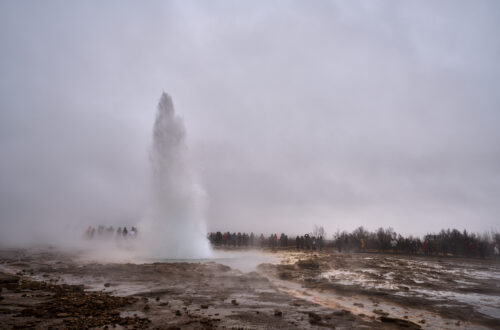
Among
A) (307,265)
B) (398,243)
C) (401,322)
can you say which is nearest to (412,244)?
(398,243)

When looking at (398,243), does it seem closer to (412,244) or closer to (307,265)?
(412,244)

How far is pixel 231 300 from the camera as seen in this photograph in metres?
8.95

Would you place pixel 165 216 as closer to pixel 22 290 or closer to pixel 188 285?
pixel 188 285

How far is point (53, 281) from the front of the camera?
449 inches

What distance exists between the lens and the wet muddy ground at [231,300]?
650 cm

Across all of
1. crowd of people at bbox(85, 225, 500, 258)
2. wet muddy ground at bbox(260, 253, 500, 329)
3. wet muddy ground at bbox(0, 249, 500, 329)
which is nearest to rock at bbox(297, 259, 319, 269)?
wet muddy ground at bbox(260, 253, 500, 329)

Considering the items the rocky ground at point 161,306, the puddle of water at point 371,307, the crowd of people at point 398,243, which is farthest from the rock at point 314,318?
the crowd of people at point 398,243

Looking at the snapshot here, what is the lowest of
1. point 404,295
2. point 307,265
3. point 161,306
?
point 307,265

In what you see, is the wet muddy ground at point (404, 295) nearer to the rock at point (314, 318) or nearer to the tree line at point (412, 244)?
the rock at point (314, 318)

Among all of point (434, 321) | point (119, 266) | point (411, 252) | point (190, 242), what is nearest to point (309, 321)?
point (434, 321)

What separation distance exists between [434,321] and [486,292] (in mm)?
7366

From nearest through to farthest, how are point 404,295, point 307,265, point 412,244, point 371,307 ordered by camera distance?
point 371,307 < point 404,295 < point 307,265 < point 412,244

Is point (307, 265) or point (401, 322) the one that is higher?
point (401, 322)

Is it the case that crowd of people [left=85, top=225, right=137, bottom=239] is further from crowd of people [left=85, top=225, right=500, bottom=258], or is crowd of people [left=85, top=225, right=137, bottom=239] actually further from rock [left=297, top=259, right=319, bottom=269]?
rock [left=297, top=259, right=319, bottom=269]
